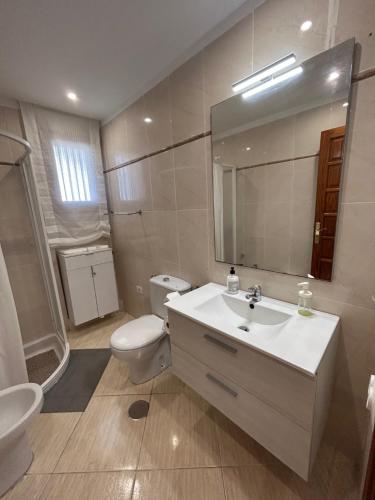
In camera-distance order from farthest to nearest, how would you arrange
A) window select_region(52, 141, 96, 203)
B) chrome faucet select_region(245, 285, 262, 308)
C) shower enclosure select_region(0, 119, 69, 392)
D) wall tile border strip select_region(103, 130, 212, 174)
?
1. window select_region(52, 141, 96, 203)
2. shower enclosure select_region(0, 119, 69, 392)
3. wall tile border strip select_region(103, 130, 212, 174)
4. chrome faucet select_region(245, 285, 262, 308)

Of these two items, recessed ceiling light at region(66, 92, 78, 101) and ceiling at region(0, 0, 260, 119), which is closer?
ceiling at region(0, 0, 260, 119)

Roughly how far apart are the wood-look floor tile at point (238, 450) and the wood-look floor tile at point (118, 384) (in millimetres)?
606

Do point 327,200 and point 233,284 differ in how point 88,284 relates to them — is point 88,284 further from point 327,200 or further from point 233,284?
point 327,200

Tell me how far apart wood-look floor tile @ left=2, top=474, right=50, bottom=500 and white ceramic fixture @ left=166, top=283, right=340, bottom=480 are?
2.73 feet

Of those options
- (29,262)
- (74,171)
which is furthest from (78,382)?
(74,171)

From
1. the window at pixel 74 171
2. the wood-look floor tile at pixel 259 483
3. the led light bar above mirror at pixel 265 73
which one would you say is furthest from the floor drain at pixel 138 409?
the led light bar above mirror at pixel 265 73

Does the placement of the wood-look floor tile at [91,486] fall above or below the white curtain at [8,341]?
below

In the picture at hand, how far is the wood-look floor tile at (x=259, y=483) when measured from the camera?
3.23 ft

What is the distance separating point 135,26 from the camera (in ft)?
3.86

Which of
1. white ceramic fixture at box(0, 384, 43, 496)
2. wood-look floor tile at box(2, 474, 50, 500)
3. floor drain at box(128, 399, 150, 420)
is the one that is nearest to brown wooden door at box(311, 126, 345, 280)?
A: floor drain at box(128, 399, 150, 420)

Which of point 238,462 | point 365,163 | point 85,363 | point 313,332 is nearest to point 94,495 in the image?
point 238,462

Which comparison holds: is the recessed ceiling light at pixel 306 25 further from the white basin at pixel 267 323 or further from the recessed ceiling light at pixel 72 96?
the recessed ceiling light at pixel 72 96

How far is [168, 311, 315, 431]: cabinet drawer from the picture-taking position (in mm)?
725

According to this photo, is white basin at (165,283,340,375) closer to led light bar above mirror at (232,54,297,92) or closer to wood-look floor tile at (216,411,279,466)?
wood-look floor tile at (216,411,279,466)
